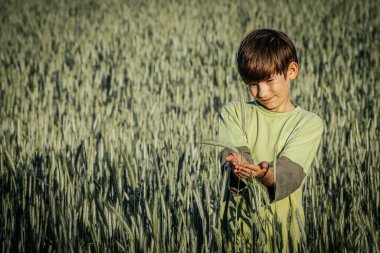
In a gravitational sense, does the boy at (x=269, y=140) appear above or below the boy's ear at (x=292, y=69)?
below

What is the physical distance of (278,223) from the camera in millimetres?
1214

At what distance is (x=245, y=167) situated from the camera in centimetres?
96

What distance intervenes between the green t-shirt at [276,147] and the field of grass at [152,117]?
0.10 metres

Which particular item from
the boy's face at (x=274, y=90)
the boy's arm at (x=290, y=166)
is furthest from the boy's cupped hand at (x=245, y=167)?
the boy's face at (x=274, y=90)

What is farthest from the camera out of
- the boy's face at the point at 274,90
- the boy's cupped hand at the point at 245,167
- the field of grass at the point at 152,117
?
the field of grass at the point at 152,117

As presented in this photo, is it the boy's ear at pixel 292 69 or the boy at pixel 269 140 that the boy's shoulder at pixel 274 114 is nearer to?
the boy at pixel 269 140

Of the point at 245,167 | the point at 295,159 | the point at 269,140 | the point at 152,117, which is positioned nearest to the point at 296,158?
the point at 295,159

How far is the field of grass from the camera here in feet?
4.49

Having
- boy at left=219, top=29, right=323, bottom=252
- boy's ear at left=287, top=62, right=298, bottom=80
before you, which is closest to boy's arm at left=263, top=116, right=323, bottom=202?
boy at left=219, top=29, right=323, bottom=252

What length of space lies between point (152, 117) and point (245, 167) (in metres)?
2.01

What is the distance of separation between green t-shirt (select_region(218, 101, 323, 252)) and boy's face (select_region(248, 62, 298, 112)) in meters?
0.04

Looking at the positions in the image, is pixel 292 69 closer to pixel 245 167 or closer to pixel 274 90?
pixel 274 90

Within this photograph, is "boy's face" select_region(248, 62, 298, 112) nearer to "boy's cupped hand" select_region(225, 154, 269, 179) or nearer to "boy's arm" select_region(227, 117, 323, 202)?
"boy's arm" select_region(227, 117, 323, 202)

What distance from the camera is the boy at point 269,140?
1.13 metres
